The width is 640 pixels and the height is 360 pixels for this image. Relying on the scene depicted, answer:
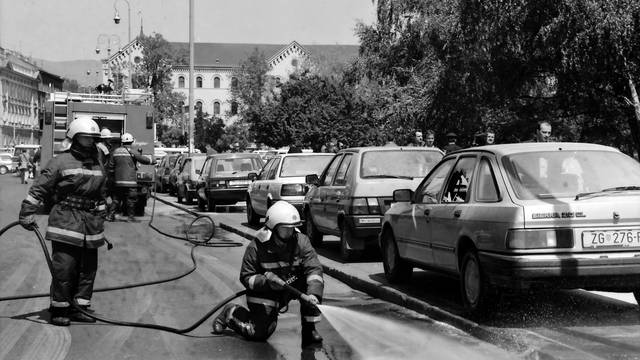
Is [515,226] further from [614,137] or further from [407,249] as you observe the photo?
[614,137]

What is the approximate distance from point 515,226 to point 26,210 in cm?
440

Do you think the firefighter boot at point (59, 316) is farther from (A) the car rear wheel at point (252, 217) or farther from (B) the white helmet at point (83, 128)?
(A) the car rear wheel at point (252, 217)

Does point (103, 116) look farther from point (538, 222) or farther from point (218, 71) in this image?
point (218, 71)

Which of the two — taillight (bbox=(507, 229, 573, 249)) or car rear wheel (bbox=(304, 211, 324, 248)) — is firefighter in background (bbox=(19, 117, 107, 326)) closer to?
taillight (bbox=(507, 229, 573, 249))

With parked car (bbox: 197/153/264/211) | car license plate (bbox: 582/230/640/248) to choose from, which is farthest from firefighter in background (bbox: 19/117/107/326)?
parked car (bbox: 197/153/264/211)

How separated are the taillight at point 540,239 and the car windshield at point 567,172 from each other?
377 millimetres

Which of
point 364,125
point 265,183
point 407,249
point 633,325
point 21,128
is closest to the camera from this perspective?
point 633,325

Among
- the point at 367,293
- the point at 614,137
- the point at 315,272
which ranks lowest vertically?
the point at 367,293

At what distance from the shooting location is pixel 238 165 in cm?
2362

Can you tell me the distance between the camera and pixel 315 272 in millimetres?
6301

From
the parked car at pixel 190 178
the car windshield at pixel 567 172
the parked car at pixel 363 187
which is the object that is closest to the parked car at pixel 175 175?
the parked car at pixel 190 178

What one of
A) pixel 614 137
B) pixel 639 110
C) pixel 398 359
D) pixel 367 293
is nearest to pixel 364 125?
pixel 614 137

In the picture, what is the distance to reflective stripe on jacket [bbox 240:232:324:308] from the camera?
6.35 metres

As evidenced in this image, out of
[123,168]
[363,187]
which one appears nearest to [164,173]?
[123,168]
